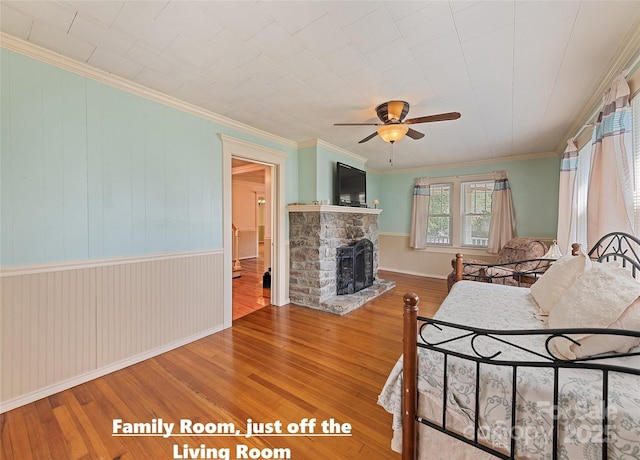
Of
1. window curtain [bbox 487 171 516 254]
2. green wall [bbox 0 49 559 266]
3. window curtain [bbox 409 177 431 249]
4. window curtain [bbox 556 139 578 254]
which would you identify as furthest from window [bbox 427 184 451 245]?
green wall [bbox 0 49 559 266]

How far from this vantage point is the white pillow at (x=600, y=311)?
1016 mm

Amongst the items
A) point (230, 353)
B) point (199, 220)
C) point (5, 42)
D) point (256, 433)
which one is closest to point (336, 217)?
point (199, 220)

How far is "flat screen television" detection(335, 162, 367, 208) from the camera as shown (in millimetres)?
4274

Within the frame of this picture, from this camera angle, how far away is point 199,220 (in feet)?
9.45

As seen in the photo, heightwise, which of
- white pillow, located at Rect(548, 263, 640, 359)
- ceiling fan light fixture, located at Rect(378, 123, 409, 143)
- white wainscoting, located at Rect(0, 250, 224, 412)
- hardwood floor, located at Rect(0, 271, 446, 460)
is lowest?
hardwood floor, located at Rect(0, 271, 446, 460)

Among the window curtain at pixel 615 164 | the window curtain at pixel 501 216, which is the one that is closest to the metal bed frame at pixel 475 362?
the window curtain at pixel 615 164

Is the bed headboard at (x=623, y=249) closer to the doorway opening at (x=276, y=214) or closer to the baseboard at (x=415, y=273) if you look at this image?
the doorway opening at (x=276, y=214)

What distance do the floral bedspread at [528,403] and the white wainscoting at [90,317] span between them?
2314mm

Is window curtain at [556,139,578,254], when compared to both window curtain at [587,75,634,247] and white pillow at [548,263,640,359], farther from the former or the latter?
white pillow at [548,263,640,359]

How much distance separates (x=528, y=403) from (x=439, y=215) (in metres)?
5.24

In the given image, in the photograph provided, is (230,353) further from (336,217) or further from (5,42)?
(5,42)

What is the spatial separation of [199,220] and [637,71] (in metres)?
3.77

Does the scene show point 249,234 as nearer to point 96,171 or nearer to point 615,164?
point 96,171

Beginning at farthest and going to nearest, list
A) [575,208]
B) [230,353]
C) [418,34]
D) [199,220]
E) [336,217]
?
1. [336,217]
2. [575,208]
3. [199,220]
4. [230,353]
5. [418,34]
